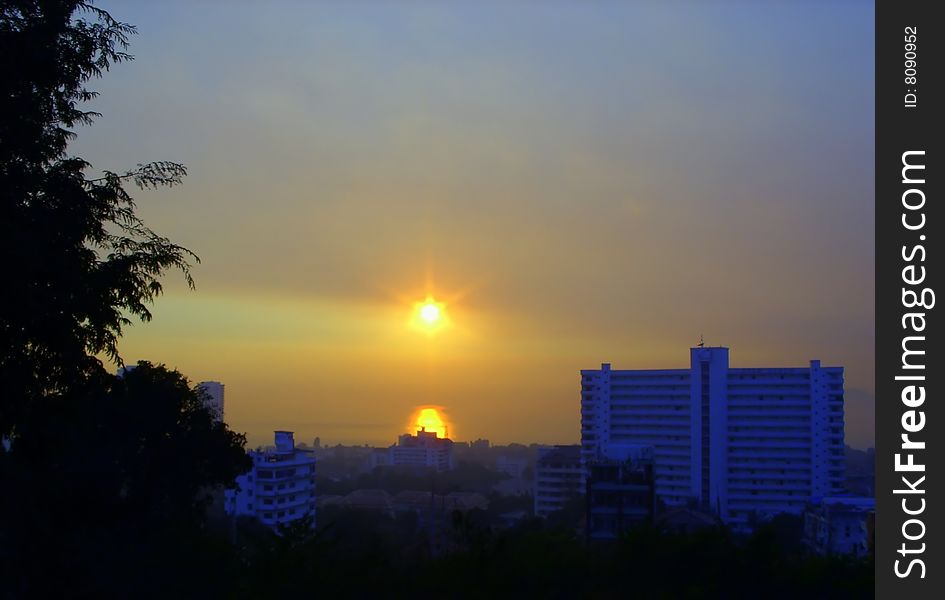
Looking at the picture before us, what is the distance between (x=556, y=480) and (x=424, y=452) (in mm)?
31105

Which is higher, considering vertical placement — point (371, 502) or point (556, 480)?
point (556, 480)

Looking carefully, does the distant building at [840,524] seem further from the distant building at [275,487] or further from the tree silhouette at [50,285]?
the tree silhouette at [50,285]

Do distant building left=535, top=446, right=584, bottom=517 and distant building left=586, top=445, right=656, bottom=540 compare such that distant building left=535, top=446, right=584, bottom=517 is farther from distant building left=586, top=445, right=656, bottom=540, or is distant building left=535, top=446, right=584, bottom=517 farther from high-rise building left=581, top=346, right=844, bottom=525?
distant building left=586, top=445, right=656, bottom=540

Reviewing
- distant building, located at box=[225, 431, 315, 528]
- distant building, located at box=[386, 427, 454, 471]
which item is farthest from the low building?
distant building, located at box=[386, 427, 454, 471]

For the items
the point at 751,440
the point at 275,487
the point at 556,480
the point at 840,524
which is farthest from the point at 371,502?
the point at 751,440

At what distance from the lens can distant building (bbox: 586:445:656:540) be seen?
32469 millimetres

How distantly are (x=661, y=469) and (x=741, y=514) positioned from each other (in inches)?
232

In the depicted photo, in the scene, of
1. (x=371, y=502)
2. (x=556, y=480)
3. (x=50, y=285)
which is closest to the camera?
(x=50, y=285)

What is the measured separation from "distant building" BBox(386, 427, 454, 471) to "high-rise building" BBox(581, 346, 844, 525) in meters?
26.1

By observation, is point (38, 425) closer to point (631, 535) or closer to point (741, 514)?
point (631, 535)

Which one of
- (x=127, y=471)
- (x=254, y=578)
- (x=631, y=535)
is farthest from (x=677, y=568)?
(x=127, y=471)

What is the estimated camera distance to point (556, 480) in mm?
52562

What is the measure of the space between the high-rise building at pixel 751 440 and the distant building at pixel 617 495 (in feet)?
61.6

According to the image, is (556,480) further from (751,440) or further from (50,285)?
(50,285)
